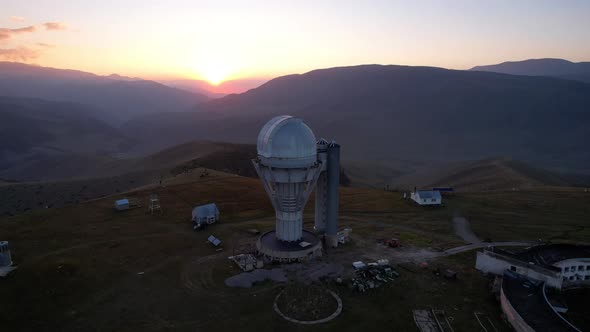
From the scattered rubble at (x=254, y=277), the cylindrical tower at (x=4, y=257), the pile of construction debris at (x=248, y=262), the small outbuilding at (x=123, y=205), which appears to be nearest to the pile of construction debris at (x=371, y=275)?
the scattered rubble at (x=254, y=277)

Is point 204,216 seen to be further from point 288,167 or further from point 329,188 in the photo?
point 329,188

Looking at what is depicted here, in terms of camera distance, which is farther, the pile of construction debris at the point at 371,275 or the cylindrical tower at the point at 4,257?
the cylindrical tower at the point at 4,257

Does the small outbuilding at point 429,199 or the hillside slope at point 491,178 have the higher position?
the small outbuilding at point 429,199

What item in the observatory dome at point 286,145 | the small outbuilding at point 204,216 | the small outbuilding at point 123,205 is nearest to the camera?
the observatory dome at point 286,145

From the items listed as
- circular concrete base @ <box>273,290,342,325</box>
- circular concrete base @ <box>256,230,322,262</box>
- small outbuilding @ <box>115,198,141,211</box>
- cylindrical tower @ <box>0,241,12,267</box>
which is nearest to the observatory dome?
circular concrete base @ <box>256,230,322,262</box>

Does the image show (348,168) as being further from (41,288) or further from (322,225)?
(41,288)

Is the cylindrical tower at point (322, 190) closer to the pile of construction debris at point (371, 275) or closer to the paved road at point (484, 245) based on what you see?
the pile of construction debris at point (371, 275)

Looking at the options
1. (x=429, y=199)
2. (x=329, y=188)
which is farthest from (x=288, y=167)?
(x=429, y=199)

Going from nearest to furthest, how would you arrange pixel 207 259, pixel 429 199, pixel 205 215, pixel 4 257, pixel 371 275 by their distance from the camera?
1. pixel 371 275
2. pixel 4 257
3. pixel 207 259
4. pixel 205 215
5. pixel 429 199
